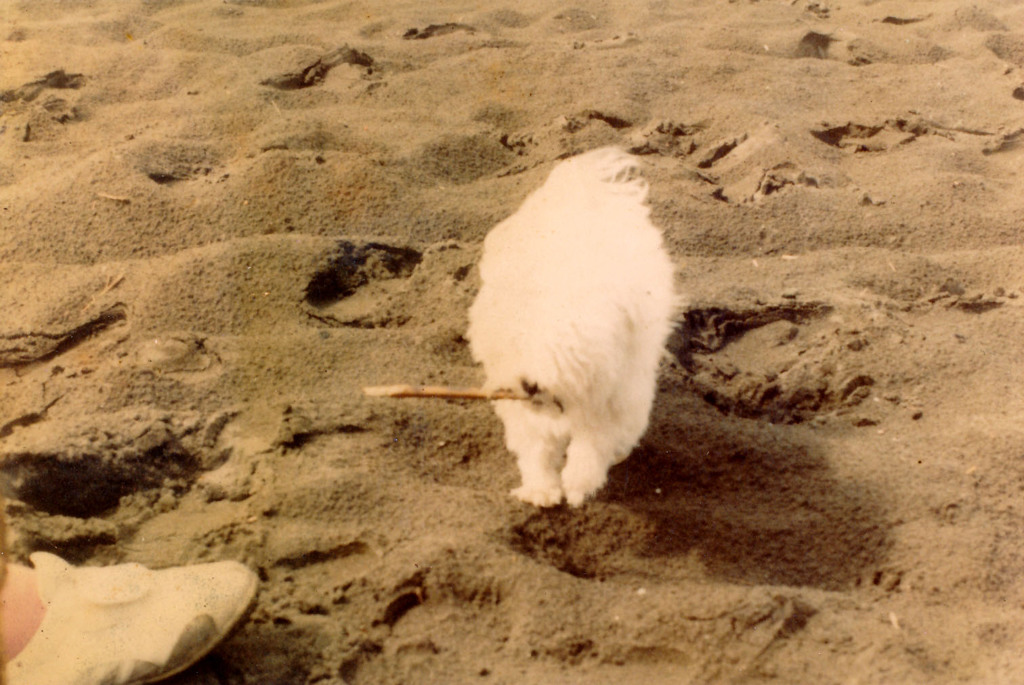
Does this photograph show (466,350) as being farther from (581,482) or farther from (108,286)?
(108,286)

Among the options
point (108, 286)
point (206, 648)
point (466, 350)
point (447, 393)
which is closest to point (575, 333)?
point (447, 393)

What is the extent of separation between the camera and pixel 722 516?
142 cm

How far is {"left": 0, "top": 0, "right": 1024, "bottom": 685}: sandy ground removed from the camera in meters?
1.23

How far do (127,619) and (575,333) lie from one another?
84cm

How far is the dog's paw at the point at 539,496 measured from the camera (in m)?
1.43

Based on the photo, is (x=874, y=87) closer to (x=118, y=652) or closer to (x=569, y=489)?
(x=569, y=489)

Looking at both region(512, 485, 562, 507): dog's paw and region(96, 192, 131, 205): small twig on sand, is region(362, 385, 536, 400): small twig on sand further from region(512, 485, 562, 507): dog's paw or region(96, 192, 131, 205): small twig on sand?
region(96, 192, 131, 205): small twig on sand

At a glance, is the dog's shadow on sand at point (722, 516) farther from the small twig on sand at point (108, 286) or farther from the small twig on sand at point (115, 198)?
Result: the small twig on sand at point (115, 198)

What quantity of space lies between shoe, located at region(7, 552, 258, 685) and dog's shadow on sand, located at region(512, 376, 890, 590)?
19.6 inches

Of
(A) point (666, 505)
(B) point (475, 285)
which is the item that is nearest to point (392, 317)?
(B) point (475, 285)

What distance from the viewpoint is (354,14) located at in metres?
2.68

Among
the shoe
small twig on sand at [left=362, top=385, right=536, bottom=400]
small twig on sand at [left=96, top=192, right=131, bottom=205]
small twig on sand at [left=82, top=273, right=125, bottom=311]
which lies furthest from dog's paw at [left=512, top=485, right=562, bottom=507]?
small twig on sand at [left=96, top=192, right=131, bottom=205]

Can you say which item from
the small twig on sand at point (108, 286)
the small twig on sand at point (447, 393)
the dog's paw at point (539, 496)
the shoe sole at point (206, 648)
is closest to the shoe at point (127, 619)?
the shoe sole at point (206, 648)

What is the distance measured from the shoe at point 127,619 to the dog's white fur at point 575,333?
552mm
